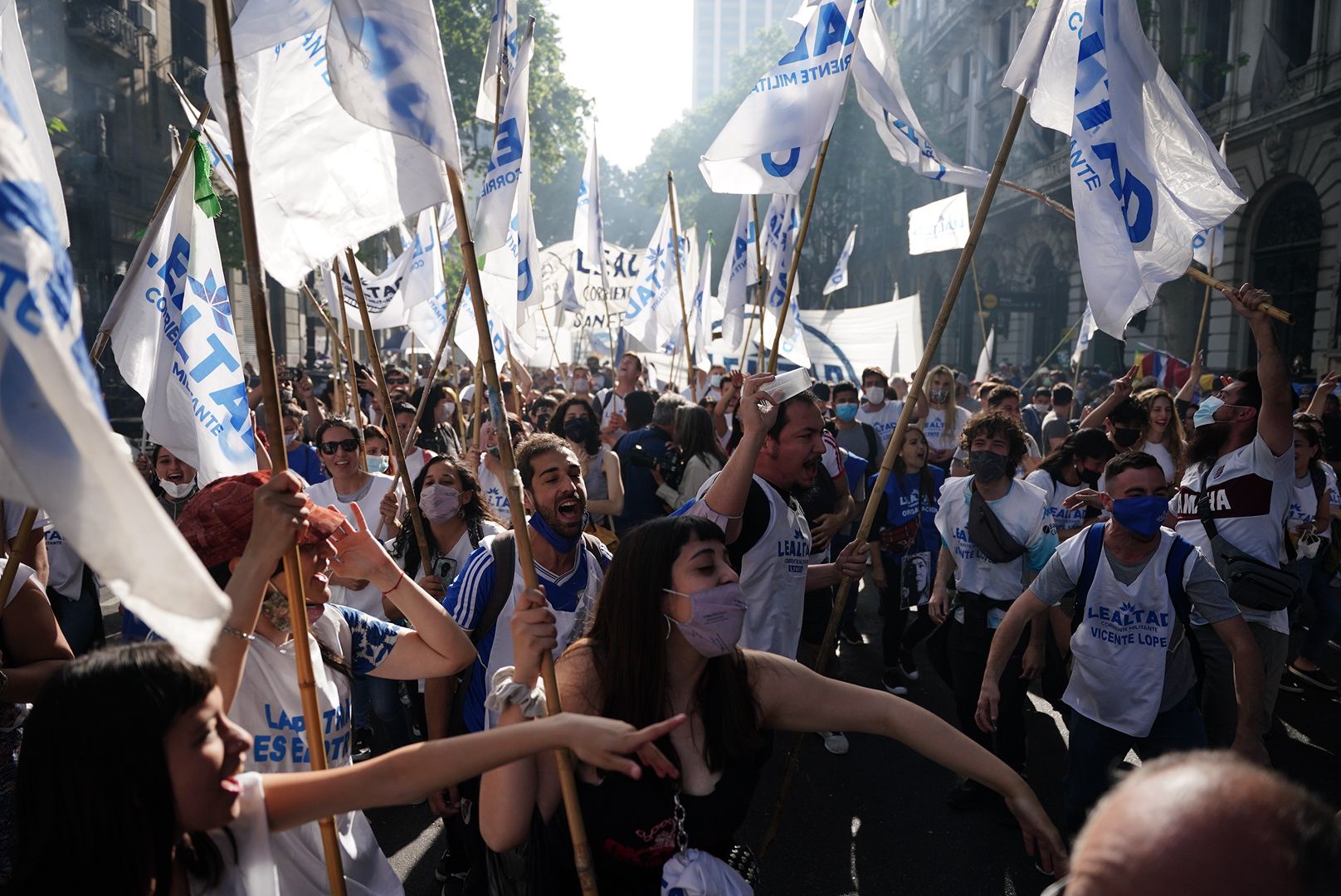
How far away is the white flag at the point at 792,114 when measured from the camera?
4457mm

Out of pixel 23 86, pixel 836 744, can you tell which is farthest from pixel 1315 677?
pixel 23 86

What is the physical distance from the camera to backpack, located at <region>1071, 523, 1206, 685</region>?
358 cm

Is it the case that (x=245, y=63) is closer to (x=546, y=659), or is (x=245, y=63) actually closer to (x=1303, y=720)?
(x=546, y=659)

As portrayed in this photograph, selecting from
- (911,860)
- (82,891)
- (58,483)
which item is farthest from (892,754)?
(58,483)

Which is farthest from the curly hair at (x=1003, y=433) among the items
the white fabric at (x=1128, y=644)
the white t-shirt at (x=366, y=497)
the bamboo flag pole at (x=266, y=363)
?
the bamboo flag pole at (x=266, y=363)

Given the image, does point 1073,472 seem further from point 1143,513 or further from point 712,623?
point 712,623

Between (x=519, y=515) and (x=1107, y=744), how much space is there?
263 cm

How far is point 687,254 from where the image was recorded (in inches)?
525

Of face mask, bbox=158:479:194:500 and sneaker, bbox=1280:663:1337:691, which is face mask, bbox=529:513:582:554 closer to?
face mask, bbox=158:479:194:500

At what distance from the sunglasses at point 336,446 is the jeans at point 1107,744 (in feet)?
12.2

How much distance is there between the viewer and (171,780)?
1.61m

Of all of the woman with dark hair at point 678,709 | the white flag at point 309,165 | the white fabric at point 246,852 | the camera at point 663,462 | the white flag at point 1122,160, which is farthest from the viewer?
the camera at point 663,462

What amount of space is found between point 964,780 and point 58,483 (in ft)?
14.7

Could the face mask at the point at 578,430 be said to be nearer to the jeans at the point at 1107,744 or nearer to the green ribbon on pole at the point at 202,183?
the green ribbon on pole at the point at 202,183
